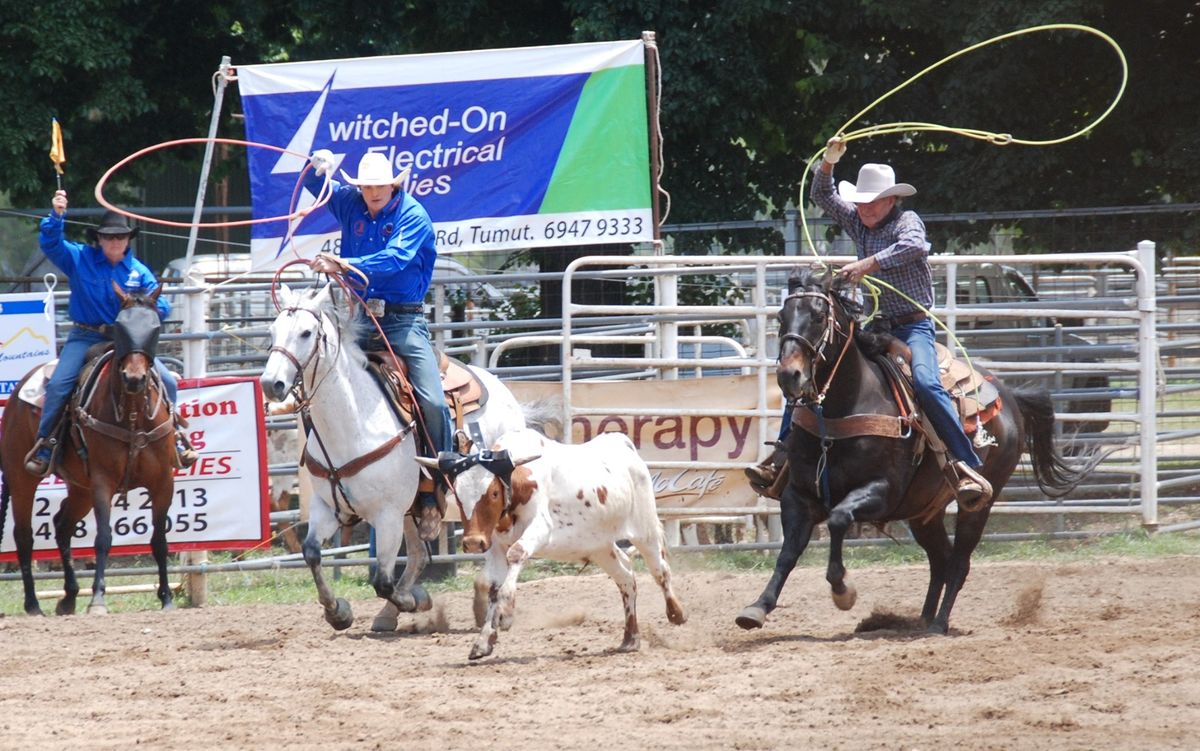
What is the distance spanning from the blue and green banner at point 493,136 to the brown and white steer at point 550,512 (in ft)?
11.4

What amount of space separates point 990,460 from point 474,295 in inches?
367

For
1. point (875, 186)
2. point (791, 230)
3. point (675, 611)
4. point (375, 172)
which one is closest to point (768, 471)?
point (675, 611)

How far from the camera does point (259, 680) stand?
674 cm

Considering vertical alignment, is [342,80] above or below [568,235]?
above

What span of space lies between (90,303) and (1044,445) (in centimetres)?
603

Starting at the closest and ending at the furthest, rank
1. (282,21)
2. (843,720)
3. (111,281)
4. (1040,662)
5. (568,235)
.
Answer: (843,720) → (1040,662) → (111,281) → (568,235) → (282,21)

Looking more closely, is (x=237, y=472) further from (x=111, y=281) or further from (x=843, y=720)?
(x=843, y=720)

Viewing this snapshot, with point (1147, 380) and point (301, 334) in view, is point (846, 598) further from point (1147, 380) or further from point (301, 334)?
point (1147, 380)

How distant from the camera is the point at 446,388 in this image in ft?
27.5

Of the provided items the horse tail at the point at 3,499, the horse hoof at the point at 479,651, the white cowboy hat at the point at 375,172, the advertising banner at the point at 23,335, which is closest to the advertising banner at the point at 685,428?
the white cowboy hat at the point at 375,172

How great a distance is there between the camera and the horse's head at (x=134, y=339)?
29.8 ft

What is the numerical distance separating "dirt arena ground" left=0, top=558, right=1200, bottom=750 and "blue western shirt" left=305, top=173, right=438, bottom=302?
1.89m

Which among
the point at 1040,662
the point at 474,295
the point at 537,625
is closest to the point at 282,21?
the point at 474,295

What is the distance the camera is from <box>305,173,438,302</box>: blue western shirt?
7.79 m
